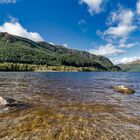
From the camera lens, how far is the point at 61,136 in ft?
42.1

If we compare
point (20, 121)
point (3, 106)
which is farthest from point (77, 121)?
point (3, 106)

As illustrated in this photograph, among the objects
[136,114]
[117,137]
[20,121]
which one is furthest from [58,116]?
[136,114]

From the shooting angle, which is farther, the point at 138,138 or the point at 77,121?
the point at 77,121

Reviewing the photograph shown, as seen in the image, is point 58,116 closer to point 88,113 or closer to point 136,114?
point 88,113

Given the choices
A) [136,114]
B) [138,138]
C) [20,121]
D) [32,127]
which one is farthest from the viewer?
[136,114]

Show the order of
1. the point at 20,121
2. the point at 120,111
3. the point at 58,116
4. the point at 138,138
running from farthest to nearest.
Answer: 1. the point at 120,111
2. the point at 58,116
3. the point at 20,121
4. the point at 138,138

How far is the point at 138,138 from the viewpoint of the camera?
41.7 ft

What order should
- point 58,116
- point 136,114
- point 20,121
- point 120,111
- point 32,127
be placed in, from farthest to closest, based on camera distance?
point 120,111, point 136,114, point 58,116, point 20,121, point 32,127

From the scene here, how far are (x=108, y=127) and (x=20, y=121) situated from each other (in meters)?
7.38

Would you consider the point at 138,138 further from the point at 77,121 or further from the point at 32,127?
the point at 32,127

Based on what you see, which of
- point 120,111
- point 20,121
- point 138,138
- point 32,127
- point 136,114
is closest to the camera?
point 138,138

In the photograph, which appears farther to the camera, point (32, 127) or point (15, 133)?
point (32, 127)

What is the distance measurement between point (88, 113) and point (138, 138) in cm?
739

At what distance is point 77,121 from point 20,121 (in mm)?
4904
